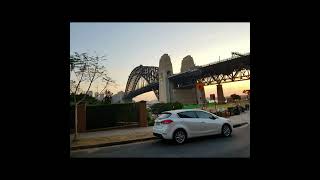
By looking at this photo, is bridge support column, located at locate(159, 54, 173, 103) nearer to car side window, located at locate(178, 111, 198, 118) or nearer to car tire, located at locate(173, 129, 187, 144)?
car side window, located at locate(178, 111, 198, 118)

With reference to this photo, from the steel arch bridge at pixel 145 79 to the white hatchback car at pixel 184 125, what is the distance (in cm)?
A: 3300

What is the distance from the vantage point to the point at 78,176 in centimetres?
449

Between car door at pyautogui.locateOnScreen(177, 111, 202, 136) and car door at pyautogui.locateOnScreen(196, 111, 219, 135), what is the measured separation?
182mm

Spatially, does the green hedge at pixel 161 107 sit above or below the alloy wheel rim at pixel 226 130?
above

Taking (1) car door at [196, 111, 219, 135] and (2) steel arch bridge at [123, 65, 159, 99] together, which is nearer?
(1) car door at [196, 111, 219, 135]

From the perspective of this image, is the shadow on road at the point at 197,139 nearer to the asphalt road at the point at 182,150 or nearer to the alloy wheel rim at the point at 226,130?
the asphalt road at the point at 182,150

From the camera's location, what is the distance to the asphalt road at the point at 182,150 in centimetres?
734


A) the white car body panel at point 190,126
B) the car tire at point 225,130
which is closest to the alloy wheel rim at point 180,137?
the white car body panel at point 190,126

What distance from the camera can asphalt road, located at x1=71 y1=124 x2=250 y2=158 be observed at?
7.34 metres

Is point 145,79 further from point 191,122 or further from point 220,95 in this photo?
point 191,122

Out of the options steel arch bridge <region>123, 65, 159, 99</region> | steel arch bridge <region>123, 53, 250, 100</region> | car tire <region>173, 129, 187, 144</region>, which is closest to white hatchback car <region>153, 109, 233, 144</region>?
car tire <region>173, 129, 187, 144</region>
